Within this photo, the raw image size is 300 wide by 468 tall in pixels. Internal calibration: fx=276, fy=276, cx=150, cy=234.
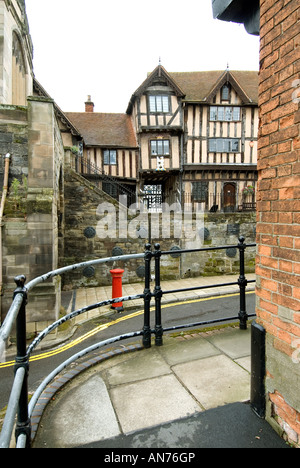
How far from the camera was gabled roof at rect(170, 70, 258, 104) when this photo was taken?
19.1 metres

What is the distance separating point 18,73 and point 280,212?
13534mm

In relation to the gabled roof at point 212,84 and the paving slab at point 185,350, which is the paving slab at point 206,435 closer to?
the paving slab at point 185,350

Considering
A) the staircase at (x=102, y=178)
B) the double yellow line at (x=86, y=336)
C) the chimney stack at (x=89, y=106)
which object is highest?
the chimney stack at (x=89, y=106)

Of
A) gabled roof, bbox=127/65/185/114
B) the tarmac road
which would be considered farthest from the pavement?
Answer: gabled roof, bbox=127/65/185/114

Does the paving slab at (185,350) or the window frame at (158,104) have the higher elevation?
the window frame at (158,104)

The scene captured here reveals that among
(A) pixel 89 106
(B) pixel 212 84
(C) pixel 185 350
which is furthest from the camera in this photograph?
(A) pixel 89 106

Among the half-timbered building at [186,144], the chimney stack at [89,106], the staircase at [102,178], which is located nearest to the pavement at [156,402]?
the staircase at [102,178]

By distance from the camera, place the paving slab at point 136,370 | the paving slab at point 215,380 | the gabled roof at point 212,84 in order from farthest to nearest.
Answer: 1. the gabled roof at point 212,84
2. the paving slab at point 136,370
3. the paving slab at point 215,380

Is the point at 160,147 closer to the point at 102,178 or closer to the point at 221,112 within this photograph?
the point at 102,178

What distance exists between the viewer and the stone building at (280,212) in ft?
5.95

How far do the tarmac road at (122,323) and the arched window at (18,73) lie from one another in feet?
31.5

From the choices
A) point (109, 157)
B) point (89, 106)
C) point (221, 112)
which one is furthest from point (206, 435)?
point (89, 106)

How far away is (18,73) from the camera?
38.6ft

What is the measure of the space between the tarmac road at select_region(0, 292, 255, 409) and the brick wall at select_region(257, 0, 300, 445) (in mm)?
4073
